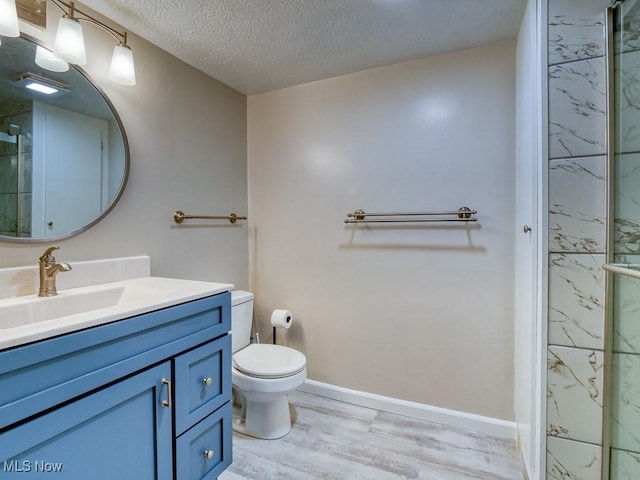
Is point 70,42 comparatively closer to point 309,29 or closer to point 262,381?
point 309,29

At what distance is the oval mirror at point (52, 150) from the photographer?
1.23 metres

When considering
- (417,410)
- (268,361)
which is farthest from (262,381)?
(417,410)

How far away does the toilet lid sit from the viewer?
1.70 meters

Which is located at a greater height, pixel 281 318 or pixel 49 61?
pixel 49 61

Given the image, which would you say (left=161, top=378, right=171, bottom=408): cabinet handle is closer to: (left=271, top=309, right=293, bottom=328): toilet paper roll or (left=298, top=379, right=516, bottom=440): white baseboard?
(left=271, top=309, right=293, bottom=328): toilet paper roll

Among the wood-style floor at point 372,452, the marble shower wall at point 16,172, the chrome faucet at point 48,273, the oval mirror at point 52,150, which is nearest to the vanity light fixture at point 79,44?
the oval mirror at point 52,150

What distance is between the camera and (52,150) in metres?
1.34

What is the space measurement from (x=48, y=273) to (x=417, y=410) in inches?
77.3

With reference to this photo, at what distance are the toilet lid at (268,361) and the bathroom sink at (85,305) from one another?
0.59m

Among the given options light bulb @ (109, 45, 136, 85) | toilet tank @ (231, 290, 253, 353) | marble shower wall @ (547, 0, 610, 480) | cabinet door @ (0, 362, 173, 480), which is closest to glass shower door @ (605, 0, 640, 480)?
marble shower wall @ (547, 0, 610, 480)

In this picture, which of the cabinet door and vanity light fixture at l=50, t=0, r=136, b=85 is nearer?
the cabinet door

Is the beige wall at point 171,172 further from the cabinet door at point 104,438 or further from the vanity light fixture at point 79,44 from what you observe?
the cabinet door at point 104,438

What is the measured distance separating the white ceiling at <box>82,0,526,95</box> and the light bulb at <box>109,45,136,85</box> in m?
0.18

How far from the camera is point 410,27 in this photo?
1.61 meters
